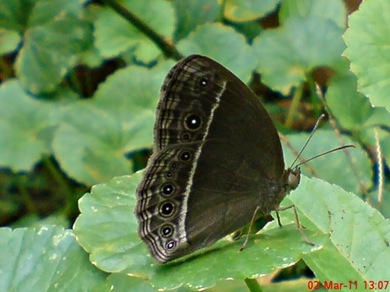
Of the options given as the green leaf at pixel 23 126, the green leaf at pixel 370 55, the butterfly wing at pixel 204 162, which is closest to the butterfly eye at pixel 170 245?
the butterfly wing at pixel 204 162

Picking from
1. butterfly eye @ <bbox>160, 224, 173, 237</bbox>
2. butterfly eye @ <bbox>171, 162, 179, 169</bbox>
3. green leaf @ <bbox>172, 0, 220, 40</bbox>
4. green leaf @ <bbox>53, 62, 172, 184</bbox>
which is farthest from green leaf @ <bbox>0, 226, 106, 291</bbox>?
green leaf @ <bbox>172, 0, 220, 40</bbox>

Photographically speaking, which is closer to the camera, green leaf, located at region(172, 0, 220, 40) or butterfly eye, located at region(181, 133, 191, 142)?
butterfly eye, located at region(181, 133, 191, 142)

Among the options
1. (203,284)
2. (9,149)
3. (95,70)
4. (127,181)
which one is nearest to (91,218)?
(127,181)

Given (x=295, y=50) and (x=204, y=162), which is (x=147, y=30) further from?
(x=204, y=162)

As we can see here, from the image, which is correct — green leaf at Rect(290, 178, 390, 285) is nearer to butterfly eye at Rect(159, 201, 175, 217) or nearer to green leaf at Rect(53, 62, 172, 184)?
butterfly eye at Rect(159, 201, 175, 217)

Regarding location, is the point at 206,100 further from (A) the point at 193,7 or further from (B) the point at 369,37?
(A) the point at 193,7

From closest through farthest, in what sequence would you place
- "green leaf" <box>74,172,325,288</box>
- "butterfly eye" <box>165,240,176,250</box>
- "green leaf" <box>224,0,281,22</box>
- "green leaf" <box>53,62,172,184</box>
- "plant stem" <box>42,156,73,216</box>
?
"green leaf" <box>74,172,325,288</box> → "butterfly eye" <box>165,240,176,250</box> → "green leaf" <box>53,62,172,184</box> → "plant stem" <box>42,156,73,216</box> → "green leaf" <box>224,0,281,22</box>

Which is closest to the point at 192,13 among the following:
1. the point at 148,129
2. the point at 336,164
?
the point at 148,129

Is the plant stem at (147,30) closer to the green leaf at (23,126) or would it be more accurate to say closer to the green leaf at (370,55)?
the green leaf at (23,126)

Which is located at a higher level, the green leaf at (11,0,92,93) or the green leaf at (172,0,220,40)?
the green leaf at (172,0,220,40)

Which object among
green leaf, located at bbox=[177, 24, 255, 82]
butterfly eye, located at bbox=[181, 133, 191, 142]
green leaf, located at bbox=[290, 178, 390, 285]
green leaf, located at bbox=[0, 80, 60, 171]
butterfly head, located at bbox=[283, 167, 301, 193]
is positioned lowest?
green leaf, located at bbox=[0, 80, 60, 171]
